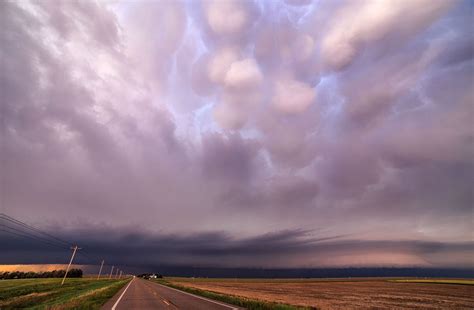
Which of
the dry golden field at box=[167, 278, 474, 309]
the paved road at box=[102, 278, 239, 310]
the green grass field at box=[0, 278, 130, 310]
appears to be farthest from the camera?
the dry golden field at box=[167, 278, 474, 309]

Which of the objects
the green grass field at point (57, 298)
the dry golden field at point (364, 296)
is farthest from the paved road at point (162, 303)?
the dry golden field at point (364, 296)

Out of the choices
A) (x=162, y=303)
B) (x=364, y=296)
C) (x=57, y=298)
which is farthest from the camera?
(x=364, y=296)

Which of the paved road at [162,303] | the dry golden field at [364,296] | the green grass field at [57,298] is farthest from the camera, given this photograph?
the dry golden field at [364,296]

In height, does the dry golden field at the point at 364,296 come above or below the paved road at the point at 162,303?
above

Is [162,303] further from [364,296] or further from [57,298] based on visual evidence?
[364,296]

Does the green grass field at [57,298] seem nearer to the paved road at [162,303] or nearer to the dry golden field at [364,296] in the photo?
the paved road at [162,303]

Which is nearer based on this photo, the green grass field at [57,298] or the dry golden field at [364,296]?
the green grass field at [57,298]

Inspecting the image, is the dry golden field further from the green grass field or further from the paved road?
the green grass field

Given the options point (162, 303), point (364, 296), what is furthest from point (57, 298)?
point (364, 296)

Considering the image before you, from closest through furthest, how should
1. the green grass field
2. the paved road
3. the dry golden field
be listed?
the paved road → the green grass field → the dry golden field

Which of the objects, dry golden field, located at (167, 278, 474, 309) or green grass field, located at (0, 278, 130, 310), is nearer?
green grass field, located at (0, 278, 130, 310)

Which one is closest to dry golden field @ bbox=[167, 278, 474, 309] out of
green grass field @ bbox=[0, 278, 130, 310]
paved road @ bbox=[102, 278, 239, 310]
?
paved road @ bbox=[102, 278, 239, 310]

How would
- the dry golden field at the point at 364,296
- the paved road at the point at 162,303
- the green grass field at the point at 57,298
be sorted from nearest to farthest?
the paved road at the point at 162,303 → the green grass field at the point at 57,298 → the dry golden field at the point at 364,296

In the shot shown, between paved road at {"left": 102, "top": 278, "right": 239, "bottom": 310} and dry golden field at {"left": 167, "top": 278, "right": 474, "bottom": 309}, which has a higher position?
dry golden field at {"left": 167, "top": 278, "right": 474, "bottom": 309}
